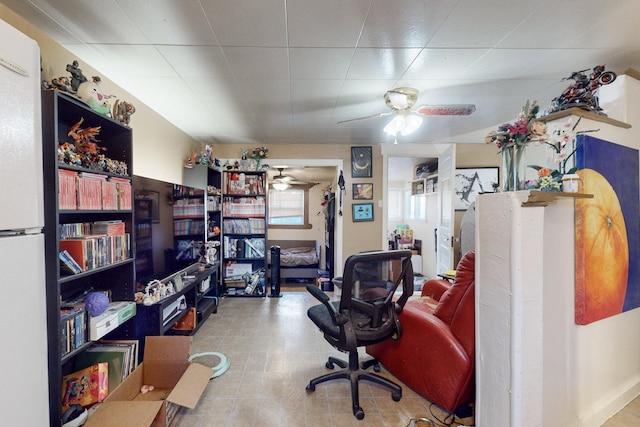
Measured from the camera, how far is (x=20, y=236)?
736 millimetres

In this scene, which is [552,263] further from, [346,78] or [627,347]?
[346,78]

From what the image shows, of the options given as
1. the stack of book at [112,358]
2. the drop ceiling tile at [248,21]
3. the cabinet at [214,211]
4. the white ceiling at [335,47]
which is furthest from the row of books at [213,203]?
the drop ceiling tile at [248,21]

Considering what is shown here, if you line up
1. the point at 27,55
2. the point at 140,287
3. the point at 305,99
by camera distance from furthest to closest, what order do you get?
the point at 305,99 < the point at 140,287 < the point at 27,55

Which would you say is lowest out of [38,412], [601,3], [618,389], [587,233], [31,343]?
[618,389]

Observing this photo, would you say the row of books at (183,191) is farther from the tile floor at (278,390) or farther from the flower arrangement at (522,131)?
the flower arrangement at (522,131)

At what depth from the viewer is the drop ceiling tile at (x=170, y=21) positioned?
1.40 meters

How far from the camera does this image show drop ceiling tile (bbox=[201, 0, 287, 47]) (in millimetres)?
1401

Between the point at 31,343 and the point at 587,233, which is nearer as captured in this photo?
the point at 31,343

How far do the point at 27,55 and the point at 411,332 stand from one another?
2.20 m

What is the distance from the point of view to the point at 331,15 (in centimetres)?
148

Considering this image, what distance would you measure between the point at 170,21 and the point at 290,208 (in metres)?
5.16

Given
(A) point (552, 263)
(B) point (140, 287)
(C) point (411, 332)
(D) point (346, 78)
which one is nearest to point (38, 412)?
(B) point (140, 287)

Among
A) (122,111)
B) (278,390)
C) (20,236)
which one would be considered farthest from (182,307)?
(20,236)

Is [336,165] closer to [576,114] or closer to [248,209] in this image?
[248,209]
